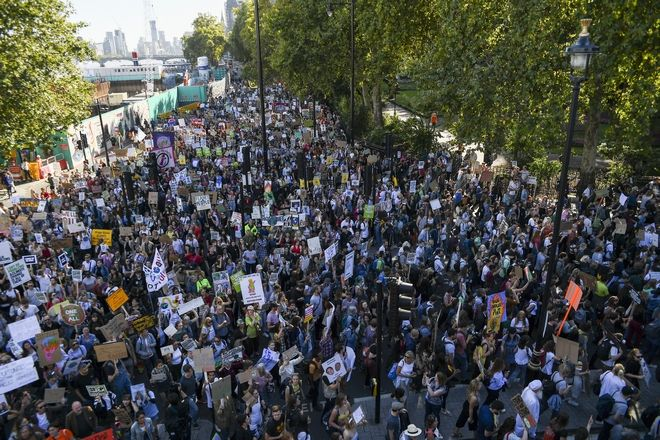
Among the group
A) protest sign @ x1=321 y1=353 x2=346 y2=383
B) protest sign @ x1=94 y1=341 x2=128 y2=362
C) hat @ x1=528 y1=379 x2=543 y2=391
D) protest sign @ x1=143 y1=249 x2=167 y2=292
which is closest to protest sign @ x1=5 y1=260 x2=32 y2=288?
protest sign @ x1=143 y1=249 x2=167 y2=292

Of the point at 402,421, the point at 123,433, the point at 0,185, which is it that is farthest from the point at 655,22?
the point at 0,185

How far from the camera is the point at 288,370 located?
8.97 metres

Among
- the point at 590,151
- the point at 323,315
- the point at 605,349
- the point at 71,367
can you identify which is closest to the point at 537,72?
the point at 590,151

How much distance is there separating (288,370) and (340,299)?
3179 mm

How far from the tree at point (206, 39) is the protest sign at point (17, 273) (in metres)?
111


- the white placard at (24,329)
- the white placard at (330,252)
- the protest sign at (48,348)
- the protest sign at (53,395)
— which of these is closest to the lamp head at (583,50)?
the white placard at (330,252)

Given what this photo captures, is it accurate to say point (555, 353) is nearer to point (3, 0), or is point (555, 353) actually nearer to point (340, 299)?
point (340, 299)

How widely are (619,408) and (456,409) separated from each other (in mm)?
2883

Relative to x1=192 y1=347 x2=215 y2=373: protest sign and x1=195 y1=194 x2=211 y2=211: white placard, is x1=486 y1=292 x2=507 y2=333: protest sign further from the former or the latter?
x1=195 y1=194 x2=211 y2=211: white placard

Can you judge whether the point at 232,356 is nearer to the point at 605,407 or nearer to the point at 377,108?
the point at 605,407

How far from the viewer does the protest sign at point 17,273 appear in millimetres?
12633

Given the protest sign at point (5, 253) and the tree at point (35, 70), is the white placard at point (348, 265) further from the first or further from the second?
the tree at point (35, 70)

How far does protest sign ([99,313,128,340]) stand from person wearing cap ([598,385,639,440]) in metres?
8.85

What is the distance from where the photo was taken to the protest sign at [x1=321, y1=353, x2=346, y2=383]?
8.97 meters
